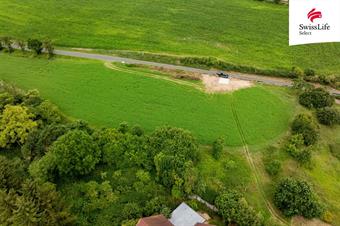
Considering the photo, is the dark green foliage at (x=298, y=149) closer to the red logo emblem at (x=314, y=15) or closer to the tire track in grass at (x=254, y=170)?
the tire track in grass at (x=254, y=170)

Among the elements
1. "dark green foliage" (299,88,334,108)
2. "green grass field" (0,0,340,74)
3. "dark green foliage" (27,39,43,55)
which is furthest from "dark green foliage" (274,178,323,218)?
"dark green foliage" (27,39,43,55)

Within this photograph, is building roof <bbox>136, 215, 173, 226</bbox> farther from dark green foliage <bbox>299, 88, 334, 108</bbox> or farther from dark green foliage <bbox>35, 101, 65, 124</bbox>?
dark green foliage <bbox>299, 88, 334, 108</bbox>

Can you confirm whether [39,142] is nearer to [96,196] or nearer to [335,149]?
[96,196]

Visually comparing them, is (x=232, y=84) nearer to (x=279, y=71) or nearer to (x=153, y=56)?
(x=279, y=71)

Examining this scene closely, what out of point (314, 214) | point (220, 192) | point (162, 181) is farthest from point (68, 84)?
point (314, 214)

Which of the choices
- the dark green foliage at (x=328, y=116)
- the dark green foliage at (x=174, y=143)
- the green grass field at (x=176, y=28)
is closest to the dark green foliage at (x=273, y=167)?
the dark green foliage at (x=174, y=143)

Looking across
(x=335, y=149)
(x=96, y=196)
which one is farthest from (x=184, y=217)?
(x=335, y=149)
